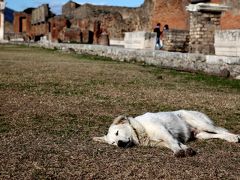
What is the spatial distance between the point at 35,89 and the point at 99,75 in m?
3.55

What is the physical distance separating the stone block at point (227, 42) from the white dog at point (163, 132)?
747cm

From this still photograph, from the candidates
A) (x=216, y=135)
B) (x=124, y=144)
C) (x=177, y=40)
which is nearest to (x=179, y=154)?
(x=124, y=144)

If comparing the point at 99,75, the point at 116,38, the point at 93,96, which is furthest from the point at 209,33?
the point at 116,38

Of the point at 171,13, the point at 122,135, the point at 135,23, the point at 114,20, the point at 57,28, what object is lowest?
the point at 122,135

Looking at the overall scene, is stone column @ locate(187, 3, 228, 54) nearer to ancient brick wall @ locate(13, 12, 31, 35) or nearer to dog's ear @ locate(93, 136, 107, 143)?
dog's ear @ locate(93, 136, 107, 143)

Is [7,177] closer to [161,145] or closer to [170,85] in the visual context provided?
[161,145]

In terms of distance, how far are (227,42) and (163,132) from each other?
8.55 meters

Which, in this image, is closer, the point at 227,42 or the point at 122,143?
the point at 122,143

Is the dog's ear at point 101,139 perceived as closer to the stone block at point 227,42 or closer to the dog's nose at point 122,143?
the dog's nose at point 122,143

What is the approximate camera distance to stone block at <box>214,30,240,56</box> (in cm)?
1212

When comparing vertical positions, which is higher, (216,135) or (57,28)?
(57,28)

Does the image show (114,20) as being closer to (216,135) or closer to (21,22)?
(21,22)

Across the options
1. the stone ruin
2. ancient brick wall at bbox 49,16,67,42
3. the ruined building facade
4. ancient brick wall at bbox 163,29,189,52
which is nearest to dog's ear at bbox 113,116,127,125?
the stone ruin

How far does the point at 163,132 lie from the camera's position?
448cm
